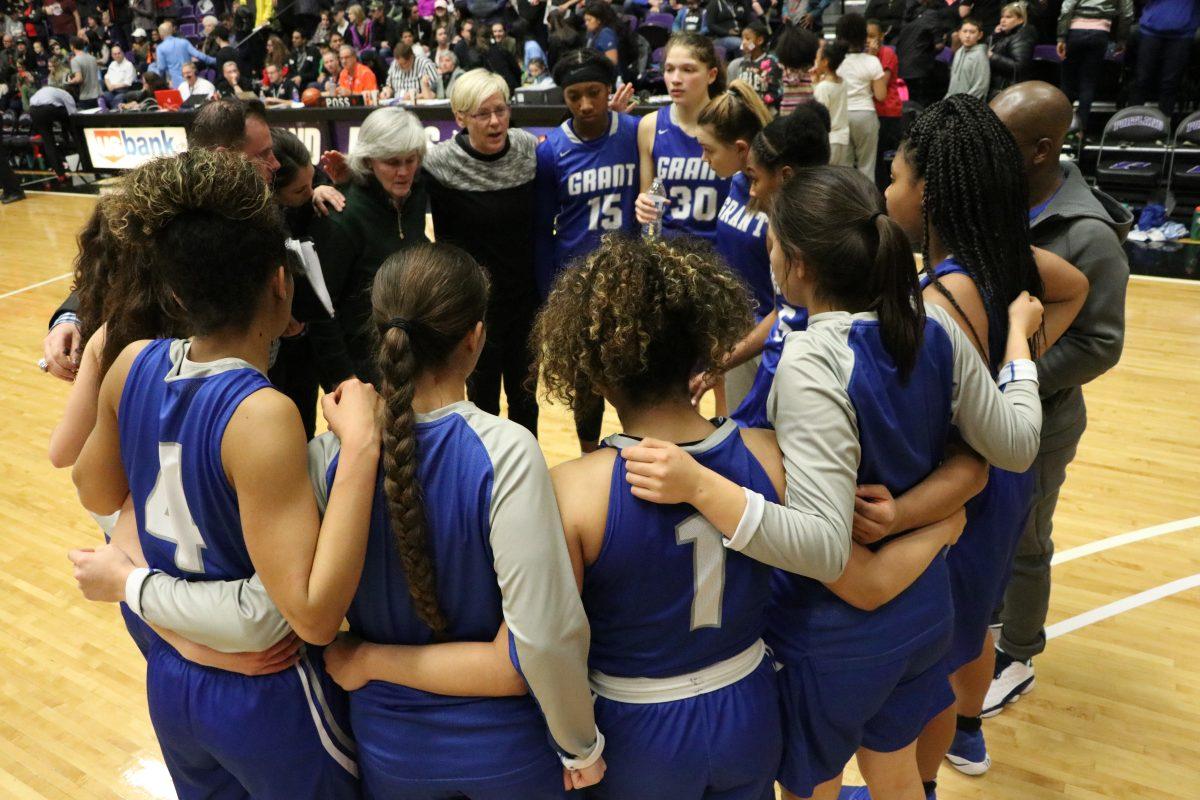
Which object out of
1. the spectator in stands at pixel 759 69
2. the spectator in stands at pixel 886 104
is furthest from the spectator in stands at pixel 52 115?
the spectator in stands at pixel 886 104

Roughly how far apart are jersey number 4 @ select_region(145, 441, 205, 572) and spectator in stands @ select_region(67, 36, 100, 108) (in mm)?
14916

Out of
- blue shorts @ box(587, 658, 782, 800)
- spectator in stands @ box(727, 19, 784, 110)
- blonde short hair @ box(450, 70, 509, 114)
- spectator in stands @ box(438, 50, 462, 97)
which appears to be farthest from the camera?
spectator in stands @ box(438, 50, 462, 97)

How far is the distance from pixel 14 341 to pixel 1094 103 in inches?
376

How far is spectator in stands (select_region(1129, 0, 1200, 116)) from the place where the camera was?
A: 7.41 m

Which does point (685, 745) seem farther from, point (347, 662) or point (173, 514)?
point (173, 514)

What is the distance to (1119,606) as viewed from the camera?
3010 mm

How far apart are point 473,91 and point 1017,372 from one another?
218cm

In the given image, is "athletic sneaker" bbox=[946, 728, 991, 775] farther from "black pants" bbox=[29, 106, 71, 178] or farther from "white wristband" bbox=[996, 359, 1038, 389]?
"black pants" bbox=[29, 106, 71, 178]

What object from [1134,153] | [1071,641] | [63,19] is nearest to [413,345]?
[1071,641]

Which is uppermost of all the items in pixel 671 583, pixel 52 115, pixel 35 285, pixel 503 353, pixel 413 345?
pixel 413 345

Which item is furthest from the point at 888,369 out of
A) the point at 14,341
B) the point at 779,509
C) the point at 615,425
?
the point at 14,341

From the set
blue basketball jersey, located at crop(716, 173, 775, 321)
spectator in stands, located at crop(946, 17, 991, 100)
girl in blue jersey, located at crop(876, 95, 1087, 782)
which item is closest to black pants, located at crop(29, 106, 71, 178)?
spectator in stands, located at crop(946, 17, 991, 100)

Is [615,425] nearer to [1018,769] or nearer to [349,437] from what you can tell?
[1018,769]

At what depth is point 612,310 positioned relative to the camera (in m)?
1.38
